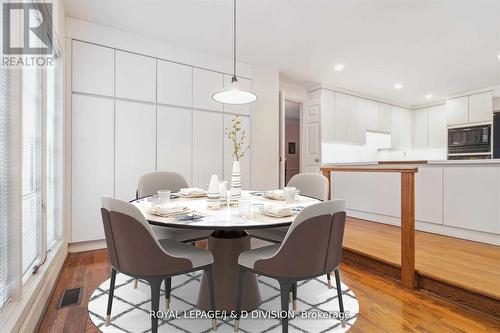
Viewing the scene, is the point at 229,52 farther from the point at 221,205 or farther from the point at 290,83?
the point at 221,205

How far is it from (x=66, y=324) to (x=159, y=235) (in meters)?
0.75

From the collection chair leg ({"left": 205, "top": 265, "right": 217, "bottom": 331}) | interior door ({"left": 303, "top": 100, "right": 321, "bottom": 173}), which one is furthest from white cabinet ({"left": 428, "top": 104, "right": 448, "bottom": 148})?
chair leg ({"left": 205, "top": 265, "right": 217, "bottom": 331})

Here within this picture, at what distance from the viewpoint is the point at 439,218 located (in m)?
3.14

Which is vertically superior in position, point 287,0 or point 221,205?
point 287,0

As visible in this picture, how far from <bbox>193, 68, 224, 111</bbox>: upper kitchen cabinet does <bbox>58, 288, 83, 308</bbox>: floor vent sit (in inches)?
99.9

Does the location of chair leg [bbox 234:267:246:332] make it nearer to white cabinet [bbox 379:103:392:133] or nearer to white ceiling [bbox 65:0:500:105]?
white ceiling [bbox 65:0:500:105]

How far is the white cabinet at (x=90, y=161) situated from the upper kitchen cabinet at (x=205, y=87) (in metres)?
1.11

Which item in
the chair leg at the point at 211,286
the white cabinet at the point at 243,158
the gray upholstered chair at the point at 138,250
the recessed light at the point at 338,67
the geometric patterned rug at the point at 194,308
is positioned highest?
the recessed light at the point at 338,67

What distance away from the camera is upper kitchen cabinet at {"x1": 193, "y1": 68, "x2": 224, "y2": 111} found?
375cm

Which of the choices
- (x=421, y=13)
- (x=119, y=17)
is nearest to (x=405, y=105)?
(x=421, y=13)

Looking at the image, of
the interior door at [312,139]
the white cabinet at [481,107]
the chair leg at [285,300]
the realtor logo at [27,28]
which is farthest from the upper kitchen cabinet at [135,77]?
the white cabinet at [481,107]

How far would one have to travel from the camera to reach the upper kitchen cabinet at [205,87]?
375cm

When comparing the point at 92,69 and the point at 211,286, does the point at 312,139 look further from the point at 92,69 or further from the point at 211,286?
the point at 211,286

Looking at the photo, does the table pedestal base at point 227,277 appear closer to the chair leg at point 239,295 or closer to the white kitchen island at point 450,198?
the chair leg at point 239,295
